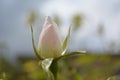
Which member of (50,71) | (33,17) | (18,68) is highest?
(50,71)

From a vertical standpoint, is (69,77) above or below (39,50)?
below

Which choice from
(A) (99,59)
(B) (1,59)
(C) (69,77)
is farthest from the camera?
(B) (1,59)

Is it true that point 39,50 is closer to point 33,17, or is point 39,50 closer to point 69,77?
point 69,77

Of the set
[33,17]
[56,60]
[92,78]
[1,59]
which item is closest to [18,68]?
[1,59]

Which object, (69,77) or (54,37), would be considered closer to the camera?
(54,37)

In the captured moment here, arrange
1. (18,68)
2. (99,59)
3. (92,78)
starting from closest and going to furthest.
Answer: (92,78), (99,59), (18,68)

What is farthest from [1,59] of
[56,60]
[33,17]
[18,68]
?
[56,60]
